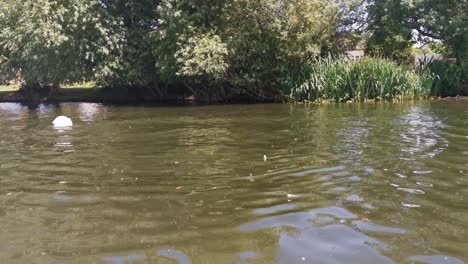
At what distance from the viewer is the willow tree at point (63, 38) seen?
1101 inches

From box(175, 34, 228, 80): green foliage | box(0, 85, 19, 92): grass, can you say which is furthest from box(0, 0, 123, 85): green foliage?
box(0, 85, 19, 92): grass

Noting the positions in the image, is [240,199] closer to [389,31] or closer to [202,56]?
[202,56]

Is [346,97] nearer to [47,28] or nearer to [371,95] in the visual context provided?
[371,95]

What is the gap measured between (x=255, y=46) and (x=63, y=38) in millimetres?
11096

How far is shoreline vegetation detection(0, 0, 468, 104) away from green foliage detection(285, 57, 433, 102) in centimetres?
5

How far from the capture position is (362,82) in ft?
84.9

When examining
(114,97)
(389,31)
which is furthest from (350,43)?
(114,97)

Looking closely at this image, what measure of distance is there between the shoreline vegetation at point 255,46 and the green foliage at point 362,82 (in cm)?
5

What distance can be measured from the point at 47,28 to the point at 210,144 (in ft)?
63.6

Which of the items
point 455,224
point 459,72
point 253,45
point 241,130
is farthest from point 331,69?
point 455,224

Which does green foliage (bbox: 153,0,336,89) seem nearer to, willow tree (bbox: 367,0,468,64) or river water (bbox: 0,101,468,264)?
willow tree (bbox: 367,0,468,64)

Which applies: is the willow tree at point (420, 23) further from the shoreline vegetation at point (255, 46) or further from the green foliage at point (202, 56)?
the green foliage at point (202, 56)

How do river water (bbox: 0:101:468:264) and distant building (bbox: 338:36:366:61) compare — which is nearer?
river water (bbox: 0:101:468:264)

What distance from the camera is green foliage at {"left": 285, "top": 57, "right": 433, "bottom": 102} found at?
25562mm
